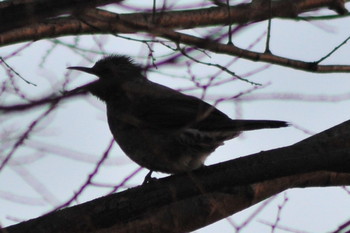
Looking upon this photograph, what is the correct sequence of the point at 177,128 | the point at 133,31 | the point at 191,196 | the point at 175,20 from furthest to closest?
the point at 175,20, the point at 177,128, the point at 191,196, the point at 133,31

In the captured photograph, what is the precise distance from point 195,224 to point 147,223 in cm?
44

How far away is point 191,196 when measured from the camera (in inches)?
208

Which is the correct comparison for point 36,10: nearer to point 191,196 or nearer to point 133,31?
point 133,31

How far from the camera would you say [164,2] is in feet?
14.5

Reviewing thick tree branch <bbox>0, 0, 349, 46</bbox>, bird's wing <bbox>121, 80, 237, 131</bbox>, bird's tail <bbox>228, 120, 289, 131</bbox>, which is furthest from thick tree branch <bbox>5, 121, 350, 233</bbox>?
thick tree branch <bbox>0, 0, 349, 46</bbox>

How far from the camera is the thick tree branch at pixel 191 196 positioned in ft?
16.2

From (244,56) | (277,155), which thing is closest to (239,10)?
(244,56)

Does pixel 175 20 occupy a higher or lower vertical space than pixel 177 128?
higher

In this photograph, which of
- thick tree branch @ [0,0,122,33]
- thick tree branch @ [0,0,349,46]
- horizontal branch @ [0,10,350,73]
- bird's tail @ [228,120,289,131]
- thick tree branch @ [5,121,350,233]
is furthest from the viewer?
thick tree branch @ [0,0,349,46]

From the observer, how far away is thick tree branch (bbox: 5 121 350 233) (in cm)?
495

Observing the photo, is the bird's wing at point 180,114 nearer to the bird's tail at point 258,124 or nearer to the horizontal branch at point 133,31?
the bird's tail at point 258,124

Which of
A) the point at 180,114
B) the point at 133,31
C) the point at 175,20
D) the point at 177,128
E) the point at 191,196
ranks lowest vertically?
the point at 133,31

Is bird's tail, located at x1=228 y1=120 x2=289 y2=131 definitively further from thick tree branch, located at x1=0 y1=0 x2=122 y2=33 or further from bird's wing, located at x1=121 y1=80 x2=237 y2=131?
thick tree branch, located at x1=0 y1=0 x2=122 y2=33

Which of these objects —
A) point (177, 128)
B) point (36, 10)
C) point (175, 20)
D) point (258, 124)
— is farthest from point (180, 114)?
point (36, 10)
